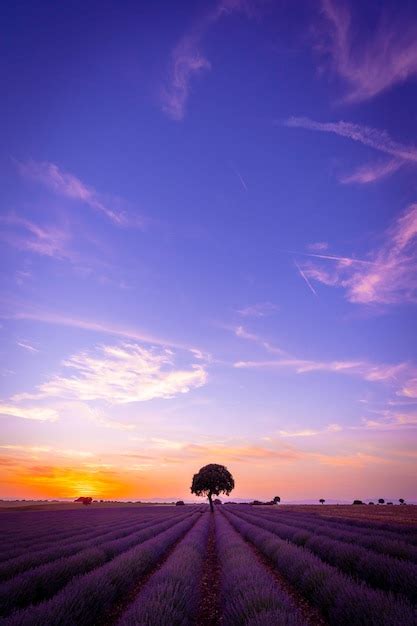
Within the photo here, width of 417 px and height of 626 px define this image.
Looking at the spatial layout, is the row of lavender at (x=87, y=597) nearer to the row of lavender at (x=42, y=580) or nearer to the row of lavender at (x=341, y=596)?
the row of lavender at (x=42, y=580)

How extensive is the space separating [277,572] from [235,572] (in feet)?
8.45

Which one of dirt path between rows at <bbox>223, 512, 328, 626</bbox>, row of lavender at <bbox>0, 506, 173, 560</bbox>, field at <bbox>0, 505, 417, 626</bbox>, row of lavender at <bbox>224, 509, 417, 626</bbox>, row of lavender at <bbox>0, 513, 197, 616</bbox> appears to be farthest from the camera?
row of lavender at <bbox>0, 506, 173, 560</bbox>

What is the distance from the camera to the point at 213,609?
518cm

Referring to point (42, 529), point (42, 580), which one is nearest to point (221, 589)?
point (42, 580)

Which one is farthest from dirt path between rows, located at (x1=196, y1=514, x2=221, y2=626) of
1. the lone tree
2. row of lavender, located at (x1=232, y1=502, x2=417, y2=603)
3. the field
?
the lone tree

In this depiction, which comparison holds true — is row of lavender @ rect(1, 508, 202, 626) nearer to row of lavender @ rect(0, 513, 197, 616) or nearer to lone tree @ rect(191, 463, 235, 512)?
row of lavender @ rect(0, 513, 197, 616)

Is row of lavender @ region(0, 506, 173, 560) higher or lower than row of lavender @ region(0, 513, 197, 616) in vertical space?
lower

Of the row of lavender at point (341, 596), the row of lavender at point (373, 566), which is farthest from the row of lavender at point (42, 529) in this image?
the row of lavender at point (373, 566)

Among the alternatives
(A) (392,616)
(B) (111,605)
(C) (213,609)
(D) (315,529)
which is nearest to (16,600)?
(B) (111,605)

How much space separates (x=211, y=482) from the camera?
3816 cm

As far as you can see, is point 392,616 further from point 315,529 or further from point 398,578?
point 315,529

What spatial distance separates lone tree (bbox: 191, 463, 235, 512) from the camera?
38188 mm

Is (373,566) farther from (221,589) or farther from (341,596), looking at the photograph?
(221,589)

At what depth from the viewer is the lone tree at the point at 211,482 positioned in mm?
38188
